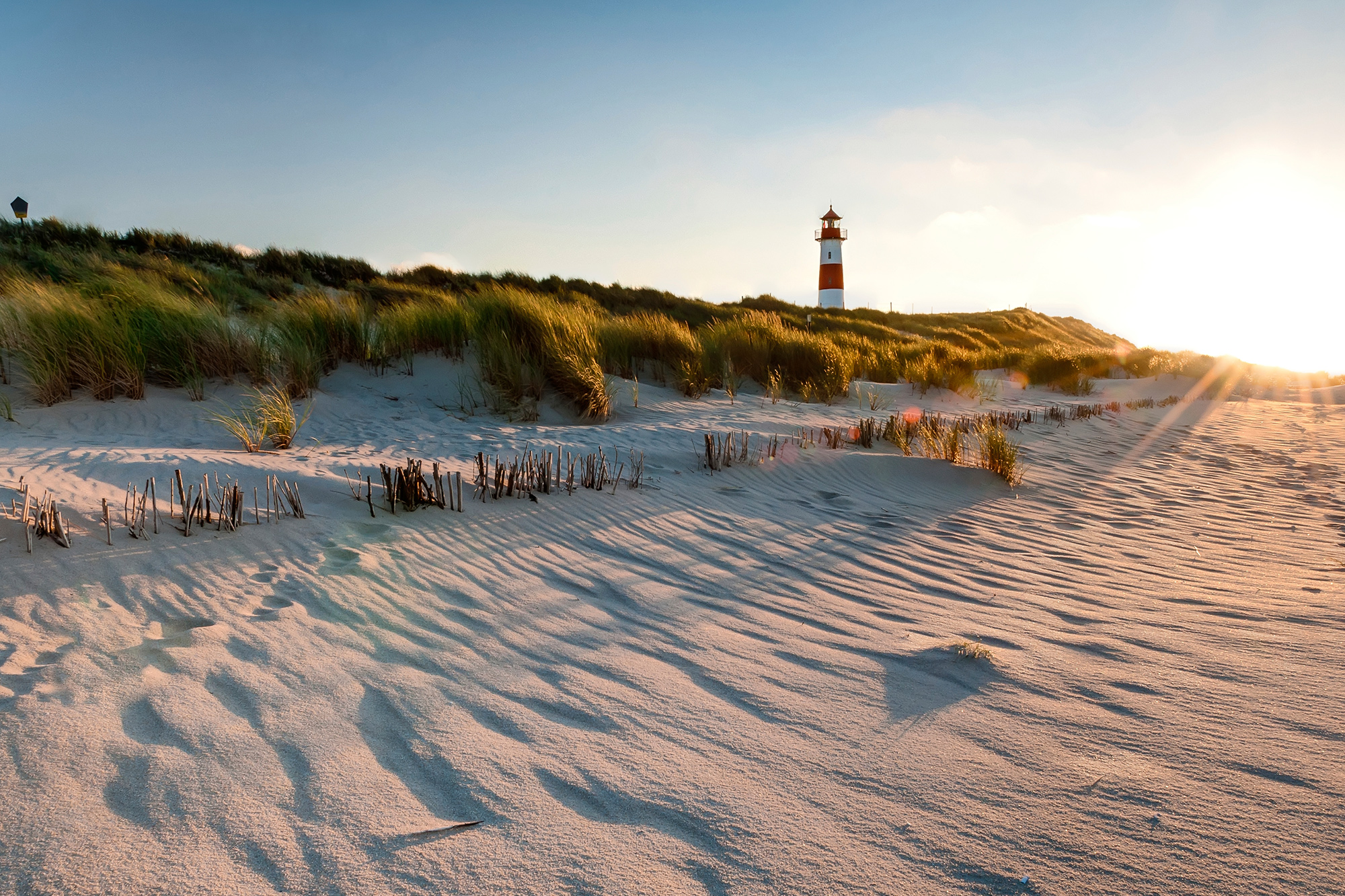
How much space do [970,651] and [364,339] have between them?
8.60 m

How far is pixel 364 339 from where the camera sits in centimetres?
891

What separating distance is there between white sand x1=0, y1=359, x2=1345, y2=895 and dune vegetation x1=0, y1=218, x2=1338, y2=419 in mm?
3228

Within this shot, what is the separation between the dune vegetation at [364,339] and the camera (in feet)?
22.2

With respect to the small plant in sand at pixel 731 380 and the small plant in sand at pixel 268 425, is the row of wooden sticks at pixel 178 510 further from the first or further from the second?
the small plant in sand at pixel 731 380

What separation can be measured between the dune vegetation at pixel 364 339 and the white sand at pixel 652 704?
3.23 meters

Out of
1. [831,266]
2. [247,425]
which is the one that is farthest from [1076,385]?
[831,266]

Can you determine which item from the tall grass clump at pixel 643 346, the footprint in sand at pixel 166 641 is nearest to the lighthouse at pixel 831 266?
the tall grass clump at pixel 643 346

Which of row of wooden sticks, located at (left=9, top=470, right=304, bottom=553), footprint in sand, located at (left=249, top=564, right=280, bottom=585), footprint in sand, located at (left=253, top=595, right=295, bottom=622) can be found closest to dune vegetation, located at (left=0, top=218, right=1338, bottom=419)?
row of wooden sticks, located at (left=9, top=470, right=304, bottom=553)

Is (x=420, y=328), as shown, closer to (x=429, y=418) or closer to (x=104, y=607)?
(x=429, y=418)

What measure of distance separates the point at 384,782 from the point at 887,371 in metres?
13.1

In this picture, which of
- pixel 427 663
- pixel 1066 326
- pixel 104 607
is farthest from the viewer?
pixel 1066 326

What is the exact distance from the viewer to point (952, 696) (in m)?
2.21

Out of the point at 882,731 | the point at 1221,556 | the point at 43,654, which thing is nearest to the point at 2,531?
the point at 43,654

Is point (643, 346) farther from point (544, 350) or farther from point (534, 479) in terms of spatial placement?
point (534, 479)
